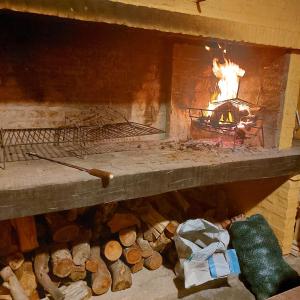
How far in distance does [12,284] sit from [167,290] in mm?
1501

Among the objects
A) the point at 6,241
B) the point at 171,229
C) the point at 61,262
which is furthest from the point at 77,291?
the point at 171,229

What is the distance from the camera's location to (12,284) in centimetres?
268

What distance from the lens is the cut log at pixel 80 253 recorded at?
2999mm

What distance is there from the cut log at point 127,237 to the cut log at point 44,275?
754mm

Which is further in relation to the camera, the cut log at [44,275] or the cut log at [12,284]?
the cut log at [44,275]

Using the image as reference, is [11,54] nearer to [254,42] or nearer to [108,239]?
[108,239]

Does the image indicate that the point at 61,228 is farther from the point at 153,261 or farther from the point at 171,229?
the point at 171,229

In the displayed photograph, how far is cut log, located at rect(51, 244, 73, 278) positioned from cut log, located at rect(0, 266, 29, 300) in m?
0.31

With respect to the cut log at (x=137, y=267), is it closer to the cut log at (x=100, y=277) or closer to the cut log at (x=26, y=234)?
the cut log at (x=100, y=277)

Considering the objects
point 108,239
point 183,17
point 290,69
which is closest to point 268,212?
point 290,69

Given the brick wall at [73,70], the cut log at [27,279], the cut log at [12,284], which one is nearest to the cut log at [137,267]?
the cut log at [27,279]

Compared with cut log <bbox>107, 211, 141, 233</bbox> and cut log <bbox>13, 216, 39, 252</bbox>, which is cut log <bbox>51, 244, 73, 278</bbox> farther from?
cut log <bbox>107, 211, 141, 233</bbox>

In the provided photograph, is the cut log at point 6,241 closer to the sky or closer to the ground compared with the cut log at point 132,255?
closer to the sky

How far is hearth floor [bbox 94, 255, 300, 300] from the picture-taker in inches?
122
